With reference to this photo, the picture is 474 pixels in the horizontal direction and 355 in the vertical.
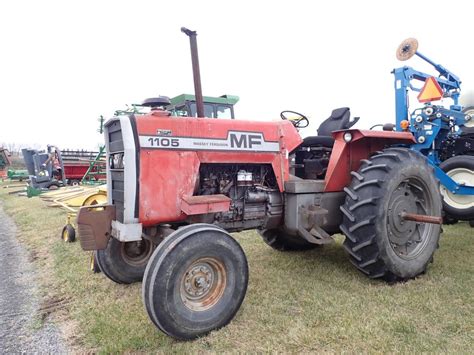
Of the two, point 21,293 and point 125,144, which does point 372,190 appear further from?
point 21,293

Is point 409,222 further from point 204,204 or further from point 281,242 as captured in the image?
point 204,204

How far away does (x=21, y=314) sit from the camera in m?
3.17

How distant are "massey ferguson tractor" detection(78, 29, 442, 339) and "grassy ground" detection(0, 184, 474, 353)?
21cm

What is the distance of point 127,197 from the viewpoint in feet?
9.30

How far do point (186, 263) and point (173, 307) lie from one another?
0.96 feet

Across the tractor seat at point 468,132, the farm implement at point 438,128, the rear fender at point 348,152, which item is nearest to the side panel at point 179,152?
the rear fender at point 348,152

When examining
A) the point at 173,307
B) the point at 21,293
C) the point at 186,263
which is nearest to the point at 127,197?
the point at 186,263

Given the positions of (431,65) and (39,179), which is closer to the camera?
(431,65)

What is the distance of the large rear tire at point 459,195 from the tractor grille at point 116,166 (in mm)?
4539

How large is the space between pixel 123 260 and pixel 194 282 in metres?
1.30

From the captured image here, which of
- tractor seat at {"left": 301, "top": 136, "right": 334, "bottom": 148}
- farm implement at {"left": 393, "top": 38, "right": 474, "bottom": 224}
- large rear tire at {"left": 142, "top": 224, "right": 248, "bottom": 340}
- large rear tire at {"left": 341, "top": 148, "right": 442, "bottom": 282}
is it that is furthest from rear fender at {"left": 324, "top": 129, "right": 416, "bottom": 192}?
farm implement at {"left": 393, "top": 38, "right": 474, "bottom": 224}

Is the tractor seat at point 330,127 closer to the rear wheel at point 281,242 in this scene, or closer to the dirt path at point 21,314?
the rear wheel at point 281,242

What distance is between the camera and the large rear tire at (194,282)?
2.42m

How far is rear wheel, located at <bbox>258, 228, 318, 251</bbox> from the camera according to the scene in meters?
4.36
